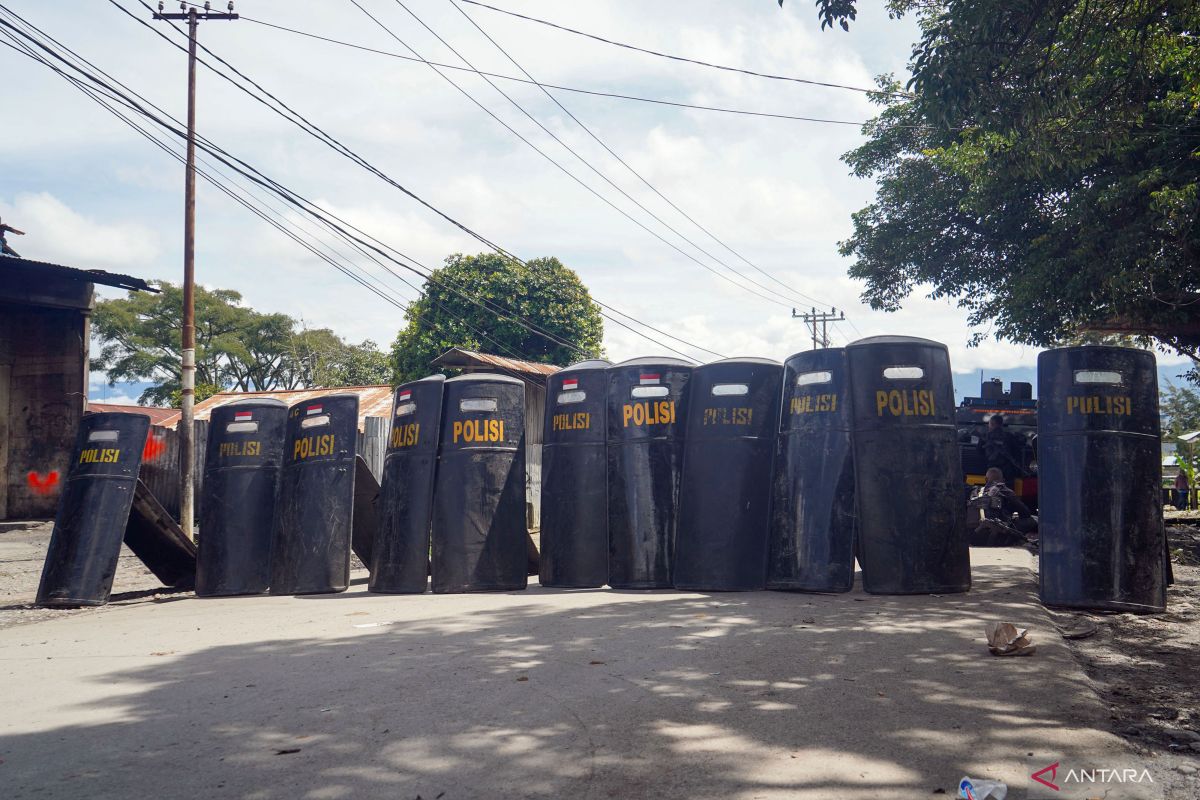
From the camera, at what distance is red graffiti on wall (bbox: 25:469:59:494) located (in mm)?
17875

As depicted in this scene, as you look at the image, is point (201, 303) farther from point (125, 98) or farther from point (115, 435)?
point (115, 435)

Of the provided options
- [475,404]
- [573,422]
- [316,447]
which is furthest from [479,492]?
[316,447]

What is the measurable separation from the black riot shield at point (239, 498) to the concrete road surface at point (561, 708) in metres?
2.19

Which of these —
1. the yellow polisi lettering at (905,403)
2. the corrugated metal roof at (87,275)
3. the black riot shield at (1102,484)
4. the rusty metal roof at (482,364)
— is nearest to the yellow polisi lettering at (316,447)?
the yellow polisi lettering at (905,403)

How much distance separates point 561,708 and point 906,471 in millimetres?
4046

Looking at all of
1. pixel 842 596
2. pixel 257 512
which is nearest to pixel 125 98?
pixel 257 512

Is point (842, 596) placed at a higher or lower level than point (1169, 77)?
lower

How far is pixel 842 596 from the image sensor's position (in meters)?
6.91

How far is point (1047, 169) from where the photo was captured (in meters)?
12.9

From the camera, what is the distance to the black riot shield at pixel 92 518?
8.01 m

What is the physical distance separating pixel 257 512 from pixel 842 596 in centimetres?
544

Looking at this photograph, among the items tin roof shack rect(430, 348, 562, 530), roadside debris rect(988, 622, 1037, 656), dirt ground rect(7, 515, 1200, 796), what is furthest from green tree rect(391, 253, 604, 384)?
roadside debris rect(988, 622, 1037, 656)

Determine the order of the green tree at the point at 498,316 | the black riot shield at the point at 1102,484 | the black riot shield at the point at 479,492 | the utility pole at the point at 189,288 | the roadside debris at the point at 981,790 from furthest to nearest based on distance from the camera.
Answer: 1. the green tree at the point at 498,316
2. the utility pole at the point at 189,288
3. the black riot shield at the point at 479,492
4. the black riot shield at the point at 1102,484
5. the roadside debris at the point at 981,790

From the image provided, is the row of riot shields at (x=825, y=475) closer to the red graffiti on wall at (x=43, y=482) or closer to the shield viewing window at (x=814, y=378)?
the shield viewing window at (x=814, y=378)
